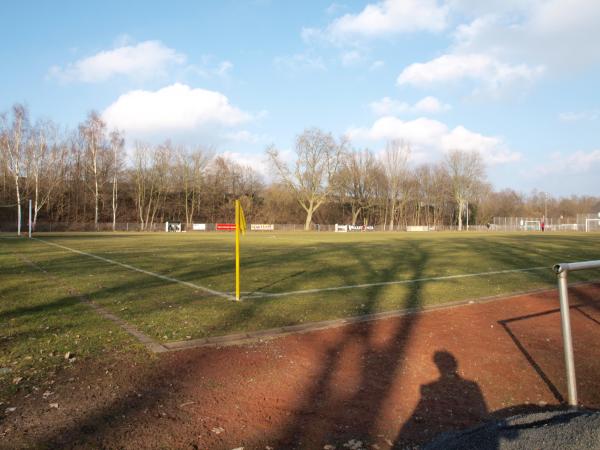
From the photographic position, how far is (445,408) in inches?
163

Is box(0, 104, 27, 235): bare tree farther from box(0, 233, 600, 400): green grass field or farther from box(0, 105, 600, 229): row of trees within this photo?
box(0, 233, 600, 400): green grass field

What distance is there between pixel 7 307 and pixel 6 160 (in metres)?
54.6

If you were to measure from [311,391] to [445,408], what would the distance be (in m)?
1.30

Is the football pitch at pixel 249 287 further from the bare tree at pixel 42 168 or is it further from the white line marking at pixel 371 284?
the bare tree at pixel 42 168

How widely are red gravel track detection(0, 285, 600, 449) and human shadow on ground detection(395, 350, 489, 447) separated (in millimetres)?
10

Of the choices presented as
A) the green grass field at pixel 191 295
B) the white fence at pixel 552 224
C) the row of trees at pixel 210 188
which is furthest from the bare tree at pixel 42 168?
the white fence at pixel 552 224

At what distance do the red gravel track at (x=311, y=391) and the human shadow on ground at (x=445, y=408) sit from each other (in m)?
0.01

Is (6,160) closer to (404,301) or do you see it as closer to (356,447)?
(404,301)

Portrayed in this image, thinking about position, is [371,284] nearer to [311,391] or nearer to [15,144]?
[311,391]

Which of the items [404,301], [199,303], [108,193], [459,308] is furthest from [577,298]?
[108,193]

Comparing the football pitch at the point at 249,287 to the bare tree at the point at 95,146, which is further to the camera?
the bare tree at the point at 95,146

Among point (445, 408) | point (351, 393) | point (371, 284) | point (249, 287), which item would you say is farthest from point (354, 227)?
point (445, 408)

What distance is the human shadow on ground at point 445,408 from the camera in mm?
3715

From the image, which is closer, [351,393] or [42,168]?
[351,393]
